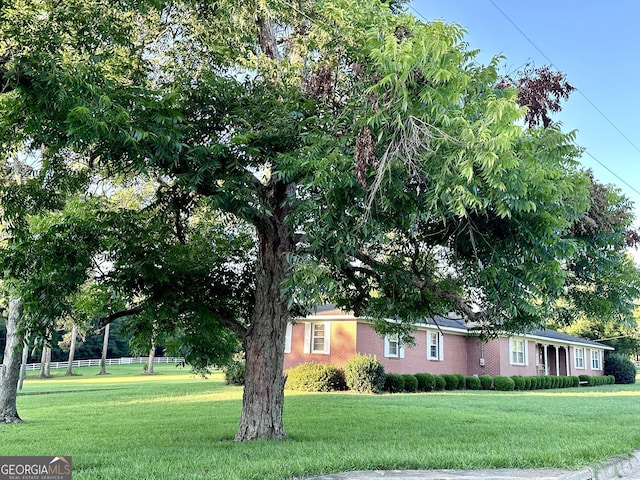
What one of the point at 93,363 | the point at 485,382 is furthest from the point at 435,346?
the point at 93,363

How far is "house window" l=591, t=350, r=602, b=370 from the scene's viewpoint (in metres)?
43.4

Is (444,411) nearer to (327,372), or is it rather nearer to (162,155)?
(327,372)

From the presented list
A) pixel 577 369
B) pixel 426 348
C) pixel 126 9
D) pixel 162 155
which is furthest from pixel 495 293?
pixel 577 369

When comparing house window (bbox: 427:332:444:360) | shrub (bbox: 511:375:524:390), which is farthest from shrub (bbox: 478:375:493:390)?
house window (bbox: 427:332:444:360)

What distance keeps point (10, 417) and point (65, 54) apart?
10.5 meters

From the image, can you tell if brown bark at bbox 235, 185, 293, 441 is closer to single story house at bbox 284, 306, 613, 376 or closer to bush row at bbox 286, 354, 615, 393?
single story house at bbox 284, 306, 613, 376

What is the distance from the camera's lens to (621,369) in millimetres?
43094

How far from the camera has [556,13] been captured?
1327 centimetres

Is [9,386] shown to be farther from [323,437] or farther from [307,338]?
[307,338]

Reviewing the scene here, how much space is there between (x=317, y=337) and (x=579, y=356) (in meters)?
25.1

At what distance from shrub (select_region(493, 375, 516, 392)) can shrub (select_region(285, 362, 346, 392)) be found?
362 inches

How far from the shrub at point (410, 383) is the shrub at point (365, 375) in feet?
5.27

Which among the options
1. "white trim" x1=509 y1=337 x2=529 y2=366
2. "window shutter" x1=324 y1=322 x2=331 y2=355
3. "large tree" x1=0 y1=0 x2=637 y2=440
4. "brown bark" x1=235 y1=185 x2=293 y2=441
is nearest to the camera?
"large tree" x1=0 y1=0 x2=637 y2=440

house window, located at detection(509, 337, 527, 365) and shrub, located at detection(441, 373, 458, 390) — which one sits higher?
house window, located at detection(509, 337, 527, 365)
